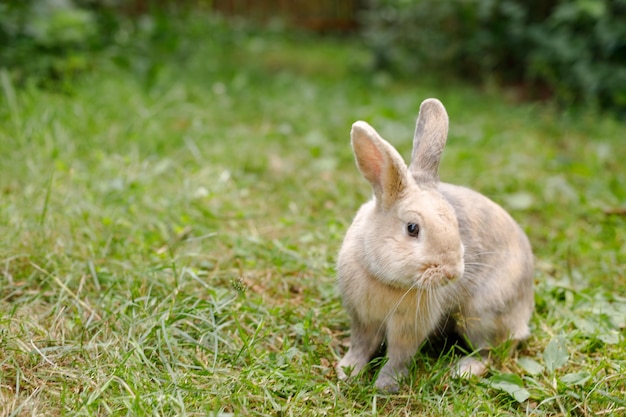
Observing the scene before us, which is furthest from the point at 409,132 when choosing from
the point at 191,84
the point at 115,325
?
the point at 115,325

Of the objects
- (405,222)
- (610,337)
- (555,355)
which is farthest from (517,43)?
(405,222)

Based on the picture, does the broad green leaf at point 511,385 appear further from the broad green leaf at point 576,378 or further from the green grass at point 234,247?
the broad green leaf at point 576,378

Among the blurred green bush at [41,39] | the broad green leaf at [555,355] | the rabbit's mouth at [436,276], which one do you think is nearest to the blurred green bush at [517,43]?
the blurred green bush at [41,39]

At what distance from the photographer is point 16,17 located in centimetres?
542

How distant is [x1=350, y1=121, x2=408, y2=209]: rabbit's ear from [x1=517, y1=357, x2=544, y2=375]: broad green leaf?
2.86 ft

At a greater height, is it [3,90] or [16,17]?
[16,17]

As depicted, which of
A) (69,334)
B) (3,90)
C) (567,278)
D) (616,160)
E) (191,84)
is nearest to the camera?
(69,334)

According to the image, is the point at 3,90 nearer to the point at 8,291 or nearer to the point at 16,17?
the point at 16,17

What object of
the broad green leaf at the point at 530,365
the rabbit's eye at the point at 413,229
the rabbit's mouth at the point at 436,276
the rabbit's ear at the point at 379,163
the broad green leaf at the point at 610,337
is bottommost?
the broad green leaf at the point at 530,365

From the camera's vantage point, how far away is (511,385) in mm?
2533

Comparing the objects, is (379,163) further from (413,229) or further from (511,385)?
(511,385)

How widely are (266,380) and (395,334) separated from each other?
515 millimetres

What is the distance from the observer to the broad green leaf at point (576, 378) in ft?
8.23

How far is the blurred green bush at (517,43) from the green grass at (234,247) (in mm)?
583
